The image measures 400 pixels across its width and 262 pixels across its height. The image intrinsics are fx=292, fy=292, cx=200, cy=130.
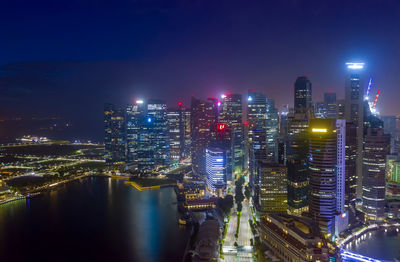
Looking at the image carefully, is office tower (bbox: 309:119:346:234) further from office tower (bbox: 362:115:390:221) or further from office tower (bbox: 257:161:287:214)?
office tower (bbox: 362:115:390:221)

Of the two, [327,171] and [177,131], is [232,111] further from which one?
[327,171]

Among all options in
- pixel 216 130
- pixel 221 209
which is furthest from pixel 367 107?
pixel 221 209

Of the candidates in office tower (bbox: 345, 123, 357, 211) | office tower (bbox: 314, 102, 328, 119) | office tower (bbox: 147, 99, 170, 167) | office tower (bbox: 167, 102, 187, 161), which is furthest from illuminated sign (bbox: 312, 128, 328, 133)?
office tower (bbox: 167, 102, 187, 161)

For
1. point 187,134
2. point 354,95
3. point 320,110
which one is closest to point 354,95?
point 354,95

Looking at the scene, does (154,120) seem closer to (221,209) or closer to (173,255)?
(221,209)

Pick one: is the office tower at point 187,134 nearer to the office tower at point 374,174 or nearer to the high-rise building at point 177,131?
the high-rise building at point 177,131
